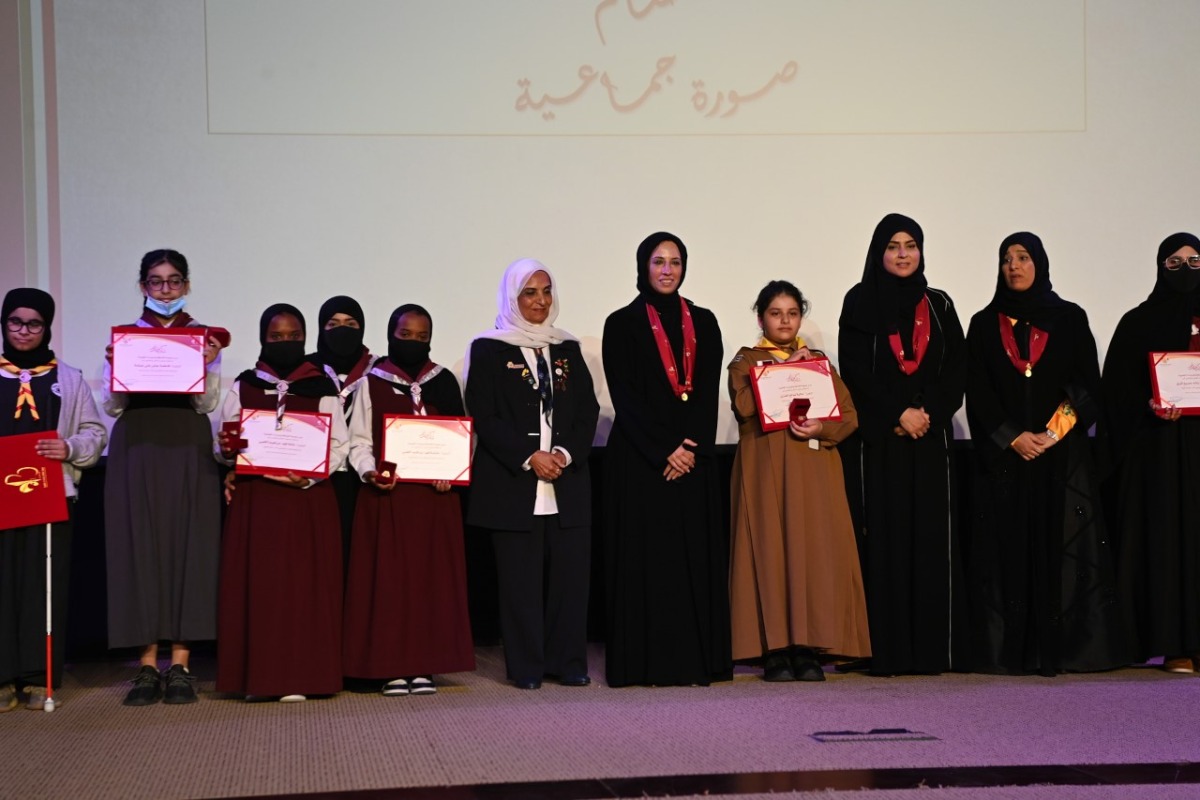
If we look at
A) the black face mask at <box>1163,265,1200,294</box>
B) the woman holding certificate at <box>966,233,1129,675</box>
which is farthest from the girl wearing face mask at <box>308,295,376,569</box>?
the black face mask at <box>1163,265,1200,294</box>

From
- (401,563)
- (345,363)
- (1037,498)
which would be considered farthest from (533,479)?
(1037,498)

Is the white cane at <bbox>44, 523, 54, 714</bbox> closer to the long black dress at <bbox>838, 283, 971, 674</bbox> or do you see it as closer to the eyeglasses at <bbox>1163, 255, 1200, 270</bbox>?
the long black dress at <bbox>838, 283, 971, 674</bbox>

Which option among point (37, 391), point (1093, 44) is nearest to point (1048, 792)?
point (37, 391)

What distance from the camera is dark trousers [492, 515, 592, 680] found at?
185 inches

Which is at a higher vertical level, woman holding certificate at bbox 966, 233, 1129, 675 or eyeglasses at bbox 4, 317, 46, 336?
eyeglasses at bbox 4, 317, 46, 336

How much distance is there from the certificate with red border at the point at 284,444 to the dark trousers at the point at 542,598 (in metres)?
0.75

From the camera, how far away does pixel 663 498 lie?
15.7ft

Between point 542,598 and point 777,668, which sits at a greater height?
point 542,598

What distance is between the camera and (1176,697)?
434 centimetres

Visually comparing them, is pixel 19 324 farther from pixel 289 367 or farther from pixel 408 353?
pixel 408 353

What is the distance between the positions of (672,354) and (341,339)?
121 centimetres

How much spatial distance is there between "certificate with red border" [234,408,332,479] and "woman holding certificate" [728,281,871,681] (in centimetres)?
155

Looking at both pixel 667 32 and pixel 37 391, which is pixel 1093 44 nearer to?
pixel 667 32

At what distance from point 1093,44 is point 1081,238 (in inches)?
34.5
